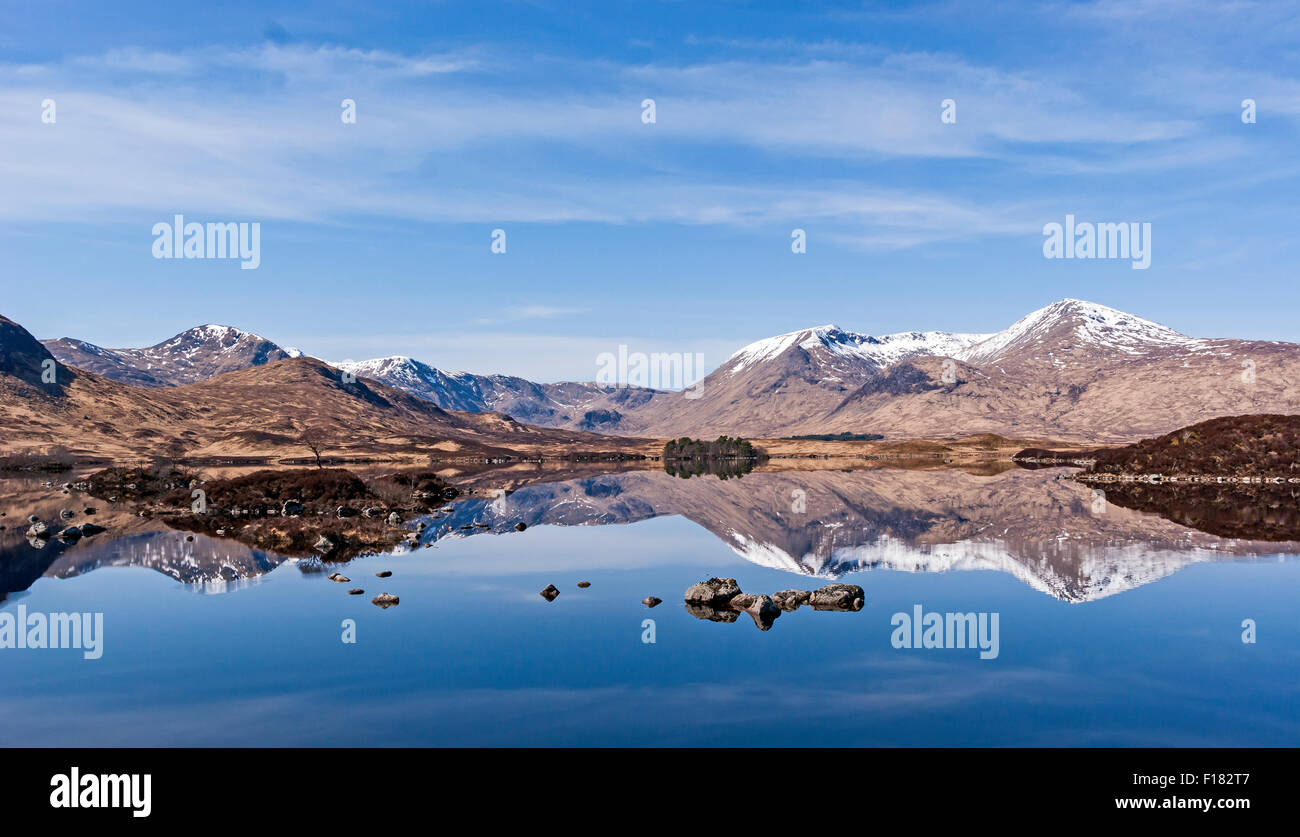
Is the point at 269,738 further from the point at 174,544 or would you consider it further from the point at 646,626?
the point at 174,544

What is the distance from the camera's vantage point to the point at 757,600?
116 ft

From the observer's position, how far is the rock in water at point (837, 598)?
36.4 meters

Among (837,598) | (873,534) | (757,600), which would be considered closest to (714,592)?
(757,600)

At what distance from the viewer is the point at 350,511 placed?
72625 mm

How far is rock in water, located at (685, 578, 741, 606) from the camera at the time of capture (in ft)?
121

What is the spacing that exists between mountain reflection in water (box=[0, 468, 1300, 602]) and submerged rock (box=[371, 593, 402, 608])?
10.3m

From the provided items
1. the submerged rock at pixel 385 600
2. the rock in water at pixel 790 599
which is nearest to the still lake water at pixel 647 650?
the submerged rock at pixel 385 600

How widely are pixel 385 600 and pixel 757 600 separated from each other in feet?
52.1

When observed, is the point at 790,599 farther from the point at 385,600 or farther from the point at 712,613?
the point at 385,600

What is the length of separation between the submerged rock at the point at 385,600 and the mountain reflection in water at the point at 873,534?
405 inches

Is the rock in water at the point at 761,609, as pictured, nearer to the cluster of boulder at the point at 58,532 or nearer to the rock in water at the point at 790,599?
the rock in water at the point at 790,599

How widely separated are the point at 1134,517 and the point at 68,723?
7561 centimetres

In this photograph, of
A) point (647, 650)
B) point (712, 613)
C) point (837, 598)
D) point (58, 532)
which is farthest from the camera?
point (58, 532)
